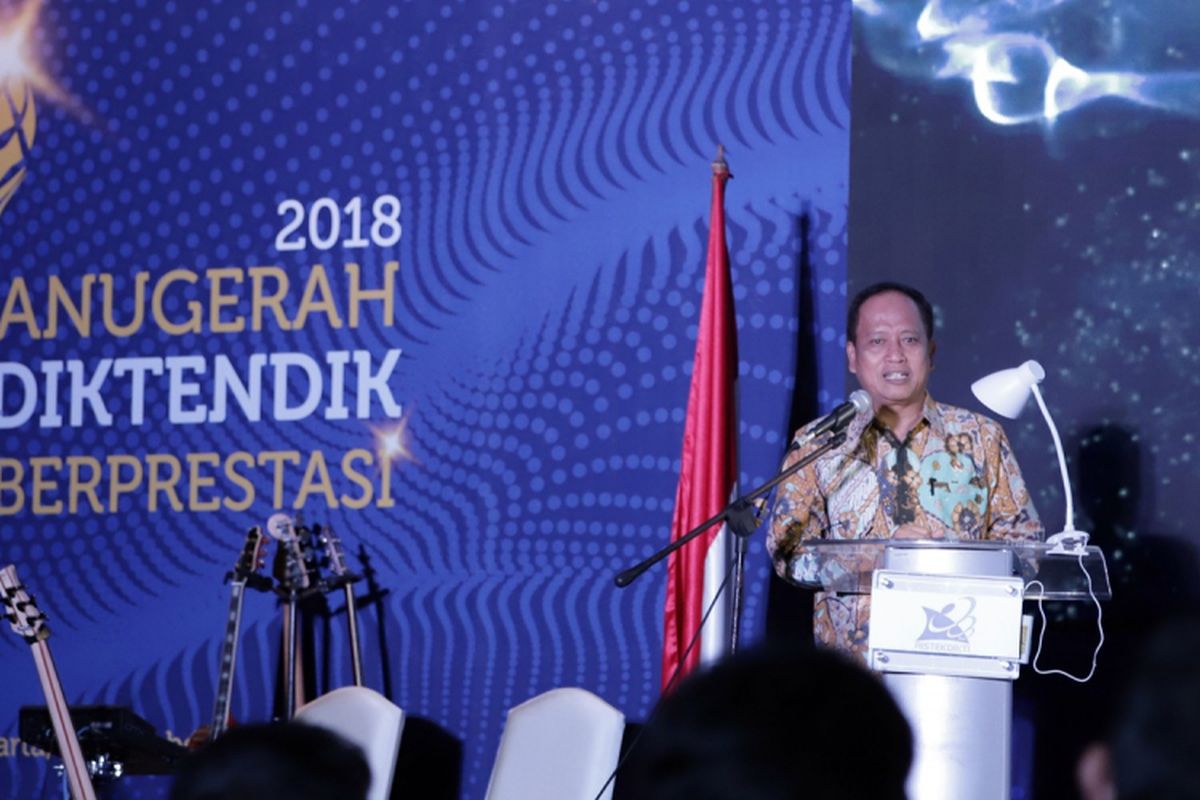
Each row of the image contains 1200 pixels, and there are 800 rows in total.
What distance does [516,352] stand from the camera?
588 centimetres

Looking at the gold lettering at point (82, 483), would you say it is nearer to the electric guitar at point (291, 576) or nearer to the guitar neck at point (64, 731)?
the electric guitar at point (291, 576)

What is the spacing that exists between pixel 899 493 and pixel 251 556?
2259 millimetres

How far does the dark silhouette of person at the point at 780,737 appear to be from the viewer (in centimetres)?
118

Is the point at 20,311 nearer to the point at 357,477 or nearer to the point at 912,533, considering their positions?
the point at 357,477

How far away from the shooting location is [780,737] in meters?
1.19

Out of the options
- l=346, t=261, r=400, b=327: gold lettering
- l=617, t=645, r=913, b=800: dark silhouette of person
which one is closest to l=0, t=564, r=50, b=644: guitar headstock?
l=346, t=261, r=400, b=327: gold lettering

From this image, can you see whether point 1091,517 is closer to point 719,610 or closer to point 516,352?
point 719,610

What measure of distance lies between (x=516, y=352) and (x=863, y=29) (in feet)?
4.90

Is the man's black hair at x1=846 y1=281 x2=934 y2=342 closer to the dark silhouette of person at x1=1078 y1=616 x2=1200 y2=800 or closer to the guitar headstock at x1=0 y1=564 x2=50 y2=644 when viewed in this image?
the guitar headstock at x1=0 y1=564 x2=50 y2=644

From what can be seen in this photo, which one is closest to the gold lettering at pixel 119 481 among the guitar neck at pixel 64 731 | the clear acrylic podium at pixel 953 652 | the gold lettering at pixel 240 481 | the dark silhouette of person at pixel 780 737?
the gold lettering at pixel 240 481

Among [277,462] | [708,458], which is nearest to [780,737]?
[708,458]

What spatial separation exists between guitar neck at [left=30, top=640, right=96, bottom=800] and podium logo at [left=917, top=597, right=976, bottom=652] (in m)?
2.83

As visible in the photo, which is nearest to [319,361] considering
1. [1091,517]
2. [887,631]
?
[1091,517]

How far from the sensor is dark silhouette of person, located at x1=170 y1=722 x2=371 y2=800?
138cm
